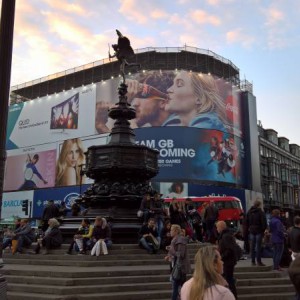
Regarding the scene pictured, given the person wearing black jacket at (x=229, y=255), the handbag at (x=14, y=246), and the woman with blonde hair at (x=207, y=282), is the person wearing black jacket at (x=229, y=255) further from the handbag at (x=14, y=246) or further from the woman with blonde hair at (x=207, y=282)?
the handbag at (x=14, y=246)

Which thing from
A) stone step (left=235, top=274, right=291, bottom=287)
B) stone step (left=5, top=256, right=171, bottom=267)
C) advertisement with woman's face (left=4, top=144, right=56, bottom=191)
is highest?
advertisement with woman's face (left=4, top=144, right=56, bottom=191)

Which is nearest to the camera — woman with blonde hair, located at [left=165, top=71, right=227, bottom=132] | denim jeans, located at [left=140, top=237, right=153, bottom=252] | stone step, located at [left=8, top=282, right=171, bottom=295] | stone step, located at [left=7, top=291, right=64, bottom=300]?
stone step, located at [left=7, top=291, right=64, bottom=300]

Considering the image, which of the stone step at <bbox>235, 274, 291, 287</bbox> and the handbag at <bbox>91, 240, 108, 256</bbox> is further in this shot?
the handbag at <bbox>91, 240, 108, 256</bbox>

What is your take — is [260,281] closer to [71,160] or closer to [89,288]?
[89,288]

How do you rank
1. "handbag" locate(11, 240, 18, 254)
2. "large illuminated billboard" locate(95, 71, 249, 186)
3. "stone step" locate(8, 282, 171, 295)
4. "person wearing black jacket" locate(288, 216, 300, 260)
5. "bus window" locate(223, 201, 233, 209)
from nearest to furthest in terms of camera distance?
"person wearing black jacket" locate(288, 216, 300, 260) → "stone step" locate(8, 282, 171, 295) → "handbag" locate(11, 240, 18, 254) → "bus window" locate(223, 201, 233, 209) → "large illuminated billboard" locate(95, 71, 249, 186)

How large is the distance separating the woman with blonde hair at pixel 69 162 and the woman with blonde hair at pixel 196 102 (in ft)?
41.6

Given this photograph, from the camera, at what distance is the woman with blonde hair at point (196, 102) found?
166 ft

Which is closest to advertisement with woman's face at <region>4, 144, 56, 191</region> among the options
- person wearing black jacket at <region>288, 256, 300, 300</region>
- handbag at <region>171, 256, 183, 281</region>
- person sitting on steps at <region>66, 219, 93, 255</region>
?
person sitting on steps at <region>66, 219, 93, 255</region>

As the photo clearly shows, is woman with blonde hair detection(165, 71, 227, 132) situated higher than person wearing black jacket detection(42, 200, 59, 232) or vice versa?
woman with blonde hair detection(165, 71, 227, 132)

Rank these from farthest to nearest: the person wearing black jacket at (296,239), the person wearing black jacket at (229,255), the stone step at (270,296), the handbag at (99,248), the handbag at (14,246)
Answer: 1. the handbag at (14,246)
2. the handbag at (99,248)
3. the stone step at (270,296)
4. the person wearing black jacket at (229,255)
5. the person wearing black jacket at (296,239)

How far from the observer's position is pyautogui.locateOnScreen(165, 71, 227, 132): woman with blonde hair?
50.5 m

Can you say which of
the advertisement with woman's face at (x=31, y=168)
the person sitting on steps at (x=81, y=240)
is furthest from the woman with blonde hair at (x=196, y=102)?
the person sitting on steps at (x=81, y=240)

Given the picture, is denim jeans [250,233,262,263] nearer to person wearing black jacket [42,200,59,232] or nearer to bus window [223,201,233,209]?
person wearing black jacket [42,200,59,232]

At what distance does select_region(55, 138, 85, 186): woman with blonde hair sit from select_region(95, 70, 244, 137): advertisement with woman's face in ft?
13.5
